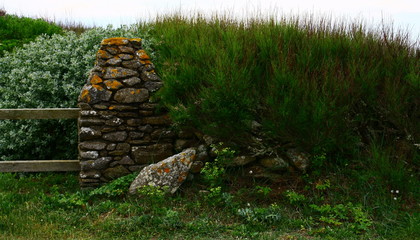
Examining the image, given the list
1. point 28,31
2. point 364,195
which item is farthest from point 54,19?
point 364,195

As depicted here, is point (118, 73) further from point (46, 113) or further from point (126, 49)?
point (46, 113)

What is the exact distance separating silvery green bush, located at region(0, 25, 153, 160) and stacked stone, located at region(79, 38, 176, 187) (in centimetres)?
125

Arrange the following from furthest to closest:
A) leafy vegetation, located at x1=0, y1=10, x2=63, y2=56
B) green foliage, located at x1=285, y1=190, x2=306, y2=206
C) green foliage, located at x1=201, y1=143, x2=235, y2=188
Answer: leafy vegetation, located at x1=0, y1=10, x2=63, y2=56 → green foliage, located at x1=201, y1=143, x2=235, y2=188 → green foliage, located at x1=285, y1=190, x2=306, y2=206

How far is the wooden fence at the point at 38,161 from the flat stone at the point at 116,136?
82 centimetres

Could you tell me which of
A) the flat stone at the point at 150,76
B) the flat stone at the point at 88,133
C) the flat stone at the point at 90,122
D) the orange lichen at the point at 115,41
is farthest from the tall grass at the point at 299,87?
the flat stone at the point at 88,133

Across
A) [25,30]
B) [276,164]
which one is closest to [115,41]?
[276,164]

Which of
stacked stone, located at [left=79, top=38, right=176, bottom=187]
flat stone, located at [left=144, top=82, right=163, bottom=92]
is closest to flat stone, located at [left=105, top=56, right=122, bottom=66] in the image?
stacked stone, located at [left=79, top=38, right=176, bottom=187]

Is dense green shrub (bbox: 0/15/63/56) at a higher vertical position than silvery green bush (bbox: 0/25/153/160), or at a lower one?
higher

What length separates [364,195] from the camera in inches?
263

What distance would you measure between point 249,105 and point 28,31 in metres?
11.7

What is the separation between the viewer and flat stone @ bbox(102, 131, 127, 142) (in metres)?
7.75

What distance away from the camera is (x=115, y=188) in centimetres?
736

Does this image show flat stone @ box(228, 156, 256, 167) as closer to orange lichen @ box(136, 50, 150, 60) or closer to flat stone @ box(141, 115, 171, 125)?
flat stone @ box(141, 115, 171, 125)

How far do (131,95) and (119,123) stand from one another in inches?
19.9
